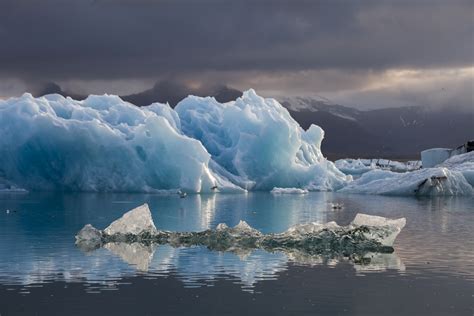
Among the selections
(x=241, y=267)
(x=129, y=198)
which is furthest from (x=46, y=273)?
(x=129, y=198)

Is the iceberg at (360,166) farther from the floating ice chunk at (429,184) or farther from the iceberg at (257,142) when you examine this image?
the floating ice chunk at (429,184)

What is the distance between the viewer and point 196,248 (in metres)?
23.7

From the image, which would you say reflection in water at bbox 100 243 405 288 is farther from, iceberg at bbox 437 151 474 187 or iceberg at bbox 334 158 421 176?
iceberg at bbox 334 158 421 176

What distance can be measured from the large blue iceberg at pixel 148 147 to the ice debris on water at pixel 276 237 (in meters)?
27.9

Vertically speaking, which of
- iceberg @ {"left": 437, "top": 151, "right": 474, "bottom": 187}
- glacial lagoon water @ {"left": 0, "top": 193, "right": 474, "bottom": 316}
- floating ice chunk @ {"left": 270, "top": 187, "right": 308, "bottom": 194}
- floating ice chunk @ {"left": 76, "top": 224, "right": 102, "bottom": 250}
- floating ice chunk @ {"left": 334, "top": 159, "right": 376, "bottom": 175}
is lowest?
glacial lagoon water @ {"left": 0, "top": 193, "right": 474, "bottom": 316}

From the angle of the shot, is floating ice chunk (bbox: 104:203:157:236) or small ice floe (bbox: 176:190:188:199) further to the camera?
small ice floe (bbox: 176:190:188:199)

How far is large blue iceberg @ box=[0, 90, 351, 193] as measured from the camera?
52781mm

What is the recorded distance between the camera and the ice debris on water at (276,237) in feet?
76.2

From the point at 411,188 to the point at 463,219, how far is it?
20.0 metres

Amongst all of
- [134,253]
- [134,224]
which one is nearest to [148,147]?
[134,224]

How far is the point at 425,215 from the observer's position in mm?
39094

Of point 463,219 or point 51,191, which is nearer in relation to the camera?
point 463,219

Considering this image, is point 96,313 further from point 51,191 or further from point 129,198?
point 51,191

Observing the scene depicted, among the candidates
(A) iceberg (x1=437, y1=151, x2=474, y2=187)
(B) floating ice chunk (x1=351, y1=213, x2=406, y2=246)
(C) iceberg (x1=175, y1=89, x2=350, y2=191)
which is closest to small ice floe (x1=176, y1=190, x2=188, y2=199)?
(C) iceberg (x1=175, y1=89, x2=350, y2=191)
